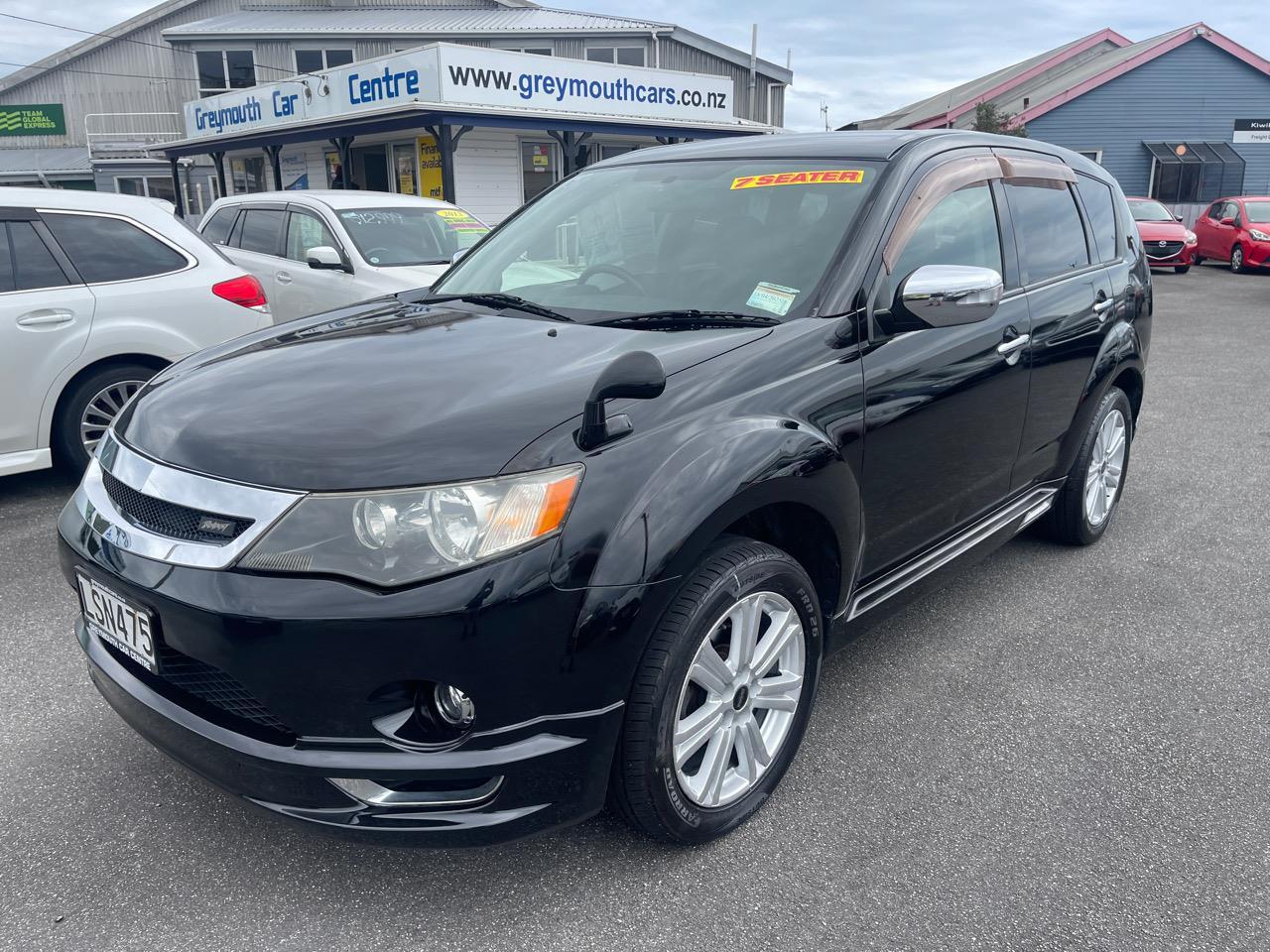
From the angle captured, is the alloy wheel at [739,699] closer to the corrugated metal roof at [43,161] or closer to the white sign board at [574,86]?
the white sign board at [574,86]

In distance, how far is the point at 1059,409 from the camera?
3918mm

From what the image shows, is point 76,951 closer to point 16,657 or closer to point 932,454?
point 16,657

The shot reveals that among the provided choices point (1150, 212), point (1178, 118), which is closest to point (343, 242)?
point (1150, 212)

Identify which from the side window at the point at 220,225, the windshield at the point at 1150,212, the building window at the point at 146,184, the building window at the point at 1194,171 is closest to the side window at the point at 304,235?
the side window at the point at 220,225

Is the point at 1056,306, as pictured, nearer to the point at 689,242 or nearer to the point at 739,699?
the point at 689,242

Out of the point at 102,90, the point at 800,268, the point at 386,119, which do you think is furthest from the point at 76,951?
the point at 102,90

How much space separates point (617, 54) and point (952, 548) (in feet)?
97.3

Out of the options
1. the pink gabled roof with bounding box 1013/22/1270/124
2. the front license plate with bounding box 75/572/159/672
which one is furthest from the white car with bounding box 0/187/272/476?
the pink gabled roof with bounding box 1013/22/1270/124

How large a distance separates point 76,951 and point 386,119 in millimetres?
17135

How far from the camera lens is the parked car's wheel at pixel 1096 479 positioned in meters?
4.29

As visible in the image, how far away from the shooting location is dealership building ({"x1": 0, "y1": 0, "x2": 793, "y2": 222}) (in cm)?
1808

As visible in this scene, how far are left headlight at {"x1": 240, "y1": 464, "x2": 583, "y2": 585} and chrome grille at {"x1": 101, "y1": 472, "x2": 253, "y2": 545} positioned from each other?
0.10 m

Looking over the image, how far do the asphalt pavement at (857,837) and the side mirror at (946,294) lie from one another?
128 cm

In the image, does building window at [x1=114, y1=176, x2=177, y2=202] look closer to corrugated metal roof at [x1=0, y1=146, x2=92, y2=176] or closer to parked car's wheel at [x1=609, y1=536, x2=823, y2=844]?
corrugated metal roof at [x1=0, y1=146, x2=92, y2=176]
